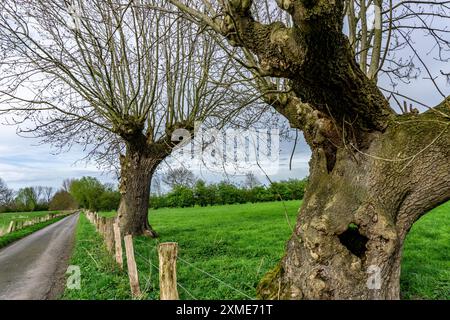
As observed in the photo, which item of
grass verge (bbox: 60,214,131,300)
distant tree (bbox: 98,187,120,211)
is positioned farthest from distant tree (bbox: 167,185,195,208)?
grass verge (bbox: 60,214,131,300)

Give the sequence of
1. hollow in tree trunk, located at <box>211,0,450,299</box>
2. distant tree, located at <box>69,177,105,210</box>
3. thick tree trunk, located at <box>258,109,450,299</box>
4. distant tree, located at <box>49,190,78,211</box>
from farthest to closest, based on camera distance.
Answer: distant tree, located at <box>49,190,78,211</box>
distant tree, located at <box>69,177,105,210</box>
thick tree trunk, located at <box>258,109,450,299</box>
hollow in tree trunk, located at <box>211,0,450,299</box>

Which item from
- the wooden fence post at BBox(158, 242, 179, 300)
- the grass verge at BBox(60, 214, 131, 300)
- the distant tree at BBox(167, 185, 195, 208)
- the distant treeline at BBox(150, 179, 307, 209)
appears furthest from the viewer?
the distant tree at BBox(167, 185, 195, 208)

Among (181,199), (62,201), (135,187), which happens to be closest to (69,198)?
(62,201)

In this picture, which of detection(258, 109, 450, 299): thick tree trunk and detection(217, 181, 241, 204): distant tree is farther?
detection(217, 181, 241, 204): distant tree

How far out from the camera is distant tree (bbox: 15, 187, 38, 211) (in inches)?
3352

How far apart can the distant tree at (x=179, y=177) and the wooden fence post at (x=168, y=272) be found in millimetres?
8704

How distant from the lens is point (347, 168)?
493 centimetres

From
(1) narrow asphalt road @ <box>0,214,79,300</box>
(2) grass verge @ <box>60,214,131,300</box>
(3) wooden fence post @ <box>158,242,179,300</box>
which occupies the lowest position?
(1) narrow asphalt road @ <box>0,214,79,300</box>

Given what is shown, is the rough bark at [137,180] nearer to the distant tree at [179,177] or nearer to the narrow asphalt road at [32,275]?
the distant tree at [179,177]

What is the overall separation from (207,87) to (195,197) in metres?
35.2

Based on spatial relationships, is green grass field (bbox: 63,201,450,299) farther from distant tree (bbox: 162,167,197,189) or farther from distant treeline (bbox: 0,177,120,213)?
distant treeline (bbox: 0,177,120,213)

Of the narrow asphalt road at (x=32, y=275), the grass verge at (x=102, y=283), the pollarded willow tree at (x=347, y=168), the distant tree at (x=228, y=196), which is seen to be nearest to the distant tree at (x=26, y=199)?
the distant tree at (x=228, y=196)

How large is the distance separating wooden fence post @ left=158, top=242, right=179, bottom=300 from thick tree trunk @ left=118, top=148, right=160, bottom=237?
9.53 meters

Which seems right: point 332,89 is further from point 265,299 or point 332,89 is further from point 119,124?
point 119,124
